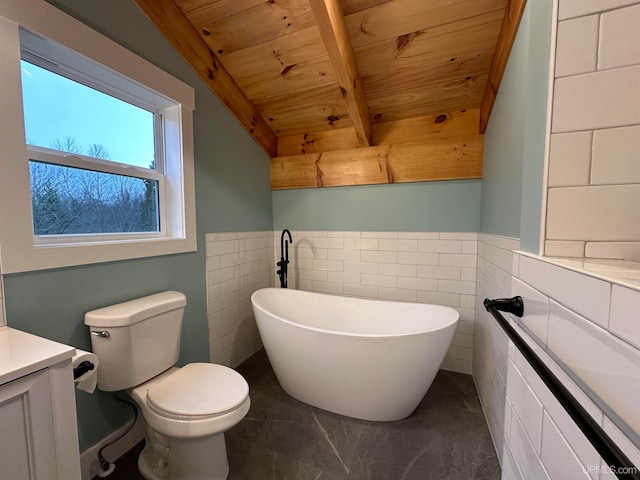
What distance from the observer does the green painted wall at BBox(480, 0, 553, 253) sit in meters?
0.65

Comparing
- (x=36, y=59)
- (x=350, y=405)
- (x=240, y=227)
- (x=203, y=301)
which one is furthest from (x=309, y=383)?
(x=36, y=59)

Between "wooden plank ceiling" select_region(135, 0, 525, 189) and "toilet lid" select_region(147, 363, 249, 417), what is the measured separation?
1839mm

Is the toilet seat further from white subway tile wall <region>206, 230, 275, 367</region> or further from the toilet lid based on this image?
white subway tile wall <region>206, 230, 275, 367</region>

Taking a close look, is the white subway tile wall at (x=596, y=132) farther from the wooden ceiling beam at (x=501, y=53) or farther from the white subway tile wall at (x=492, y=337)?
the wooden ceiling beam at (x=501, y=53)

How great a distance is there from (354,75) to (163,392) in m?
2.19

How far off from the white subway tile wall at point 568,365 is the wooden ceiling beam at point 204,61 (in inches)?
86.3

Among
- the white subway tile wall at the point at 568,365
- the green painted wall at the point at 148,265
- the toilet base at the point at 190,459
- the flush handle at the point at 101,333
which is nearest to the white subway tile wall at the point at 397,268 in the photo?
the green painted wall at the point at 148,265

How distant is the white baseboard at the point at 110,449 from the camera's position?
1.28m

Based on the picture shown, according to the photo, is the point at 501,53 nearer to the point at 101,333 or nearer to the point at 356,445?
the point at 356,445

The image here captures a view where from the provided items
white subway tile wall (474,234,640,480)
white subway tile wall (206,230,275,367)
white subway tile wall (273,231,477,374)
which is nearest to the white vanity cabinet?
white subway tile wall (206,230,275,367)

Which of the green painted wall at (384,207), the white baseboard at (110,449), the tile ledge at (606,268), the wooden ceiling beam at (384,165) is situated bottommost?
the white baseboard at (110,449)

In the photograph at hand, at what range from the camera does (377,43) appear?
1.71 m

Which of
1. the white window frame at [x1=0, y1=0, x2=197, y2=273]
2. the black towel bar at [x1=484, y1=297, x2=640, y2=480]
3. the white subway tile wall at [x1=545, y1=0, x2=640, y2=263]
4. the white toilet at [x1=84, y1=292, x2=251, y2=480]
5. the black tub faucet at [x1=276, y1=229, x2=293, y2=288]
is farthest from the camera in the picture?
the black tub faucet at [x1=276, y1=229, x2=293, y2=288]

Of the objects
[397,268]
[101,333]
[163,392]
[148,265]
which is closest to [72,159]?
A: [148,265]
